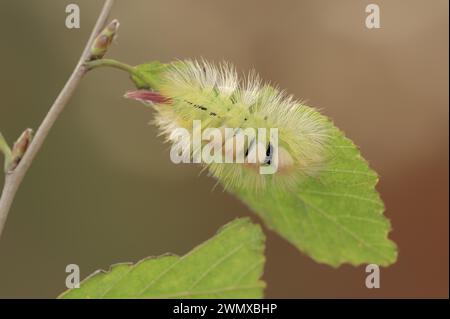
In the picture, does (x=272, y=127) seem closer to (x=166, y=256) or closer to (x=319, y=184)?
(x=319, y=184)

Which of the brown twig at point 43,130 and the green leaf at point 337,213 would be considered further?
the green leaf at point 337,213

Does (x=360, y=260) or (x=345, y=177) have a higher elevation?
(x=345, y=177)

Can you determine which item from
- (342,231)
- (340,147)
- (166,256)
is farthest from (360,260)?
(166,256)

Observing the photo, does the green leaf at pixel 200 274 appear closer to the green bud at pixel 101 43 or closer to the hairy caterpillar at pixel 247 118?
the hairy caterpillar at pixel 247 118

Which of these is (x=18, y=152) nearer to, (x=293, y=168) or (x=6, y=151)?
(x=6, y=151)

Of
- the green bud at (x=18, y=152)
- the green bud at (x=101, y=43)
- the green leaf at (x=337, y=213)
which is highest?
the green bud at (x=101, y=43)

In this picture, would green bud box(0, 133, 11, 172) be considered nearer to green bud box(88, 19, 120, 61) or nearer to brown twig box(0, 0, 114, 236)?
brown twig box(0, 0, 114, 236)

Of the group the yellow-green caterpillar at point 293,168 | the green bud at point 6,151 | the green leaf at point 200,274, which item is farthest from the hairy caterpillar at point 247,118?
the green bud at point 6,151
